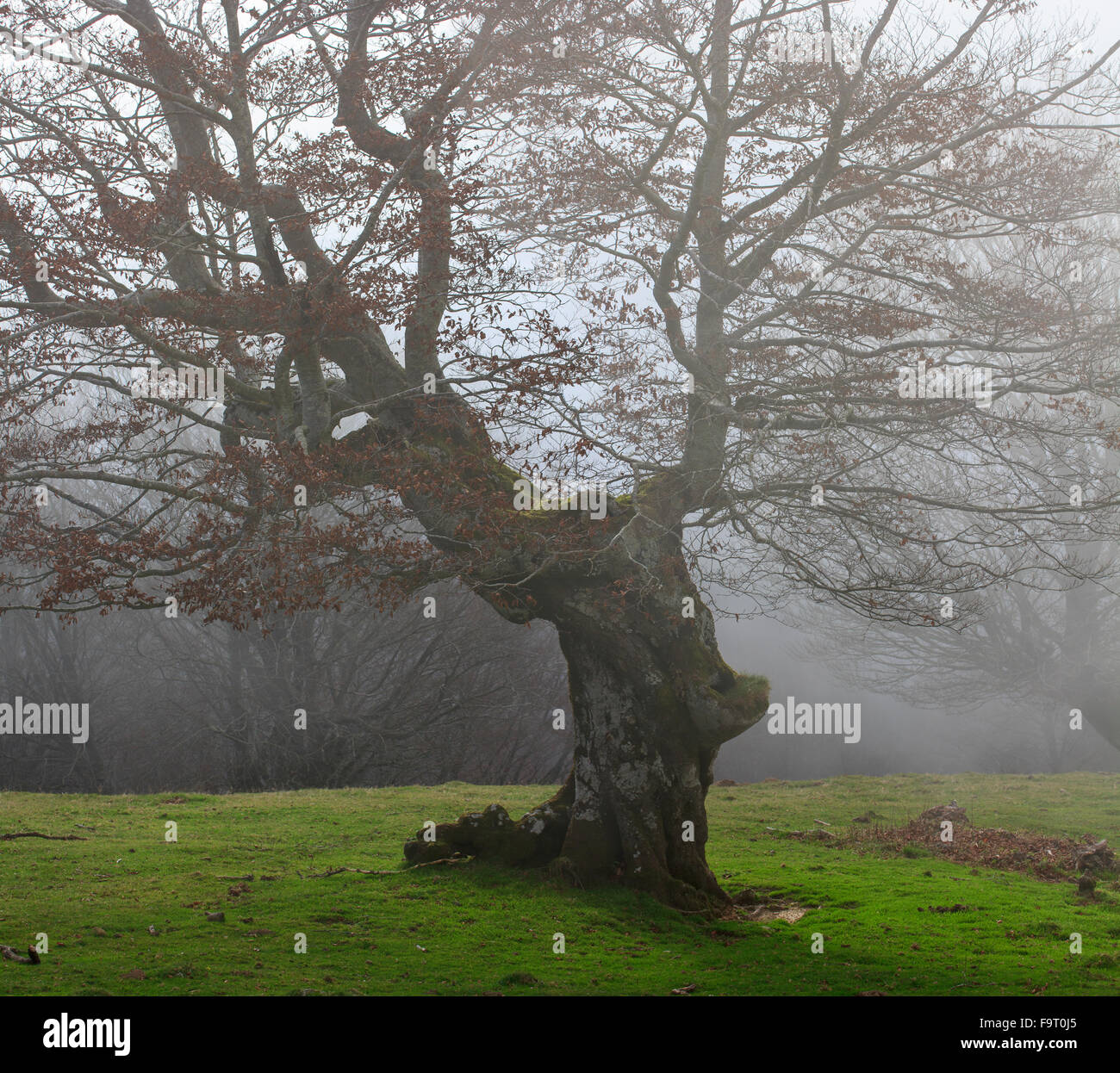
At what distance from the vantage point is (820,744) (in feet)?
129

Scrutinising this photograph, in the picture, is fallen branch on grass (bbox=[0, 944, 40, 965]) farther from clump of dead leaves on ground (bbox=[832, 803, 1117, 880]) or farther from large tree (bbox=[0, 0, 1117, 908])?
clump of dead leaves on ground (bbox=[832, 803, 1117, 880])

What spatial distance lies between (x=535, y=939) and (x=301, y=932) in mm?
1797

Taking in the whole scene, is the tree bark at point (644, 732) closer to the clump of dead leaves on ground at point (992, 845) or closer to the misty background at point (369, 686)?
the clump of dead leaves on ground at point (992, 845)

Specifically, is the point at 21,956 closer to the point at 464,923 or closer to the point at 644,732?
the point at 464,923

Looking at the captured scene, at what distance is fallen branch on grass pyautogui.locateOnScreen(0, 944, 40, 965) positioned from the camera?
6.64 meters

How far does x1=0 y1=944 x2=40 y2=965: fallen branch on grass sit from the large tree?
2329 mm

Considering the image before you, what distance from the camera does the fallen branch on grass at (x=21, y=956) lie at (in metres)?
6.64

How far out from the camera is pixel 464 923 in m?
8.38

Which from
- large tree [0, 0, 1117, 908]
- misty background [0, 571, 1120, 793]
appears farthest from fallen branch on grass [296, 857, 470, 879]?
misty background [0, 571, 1120, 793]

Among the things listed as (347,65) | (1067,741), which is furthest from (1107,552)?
(347,65)

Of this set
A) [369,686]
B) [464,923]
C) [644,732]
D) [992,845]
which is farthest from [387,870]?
[369,686]

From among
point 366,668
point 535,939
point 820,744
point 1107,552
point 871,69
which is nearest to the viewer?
point 535,939

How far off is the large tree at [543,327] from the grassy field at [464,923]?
3.75 feet
